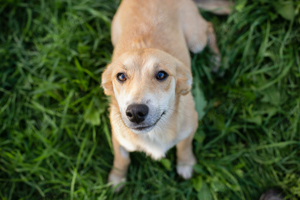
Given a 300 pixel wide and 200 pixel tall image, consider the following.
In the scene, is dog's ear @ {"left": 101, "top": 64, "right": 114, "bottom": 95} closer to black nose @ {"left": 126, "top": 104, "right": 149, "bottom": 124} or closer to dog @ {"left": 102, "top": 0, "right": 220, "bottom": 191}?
dog @ {"left": 102, "top": 0, "right": 220, "bottom": 191}

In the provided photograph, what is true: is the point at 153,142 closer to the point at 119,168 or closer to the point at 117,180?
the point at 119,168

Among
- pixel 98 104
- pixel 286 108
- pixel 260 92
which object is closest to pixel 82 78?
pixel 98 104

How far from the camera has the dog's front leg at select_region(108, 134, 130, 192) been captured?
12.7ft

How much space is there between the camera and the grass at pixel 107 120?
4113 millimetres

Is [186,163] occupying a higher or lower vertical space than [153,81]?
lower

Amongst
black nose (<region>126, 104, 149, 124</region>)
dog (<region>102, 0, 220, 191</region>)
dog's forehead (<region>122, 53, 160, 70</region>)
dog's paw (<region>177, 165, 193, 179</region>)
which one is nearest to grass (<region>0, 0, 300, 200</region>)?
dog's paw (<region>177, 165, 193, 179</region>)

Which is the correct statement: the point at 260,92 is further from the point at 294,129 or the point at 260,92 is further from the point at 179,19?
the point at 179,19

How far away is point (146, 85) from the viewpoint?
106 inches

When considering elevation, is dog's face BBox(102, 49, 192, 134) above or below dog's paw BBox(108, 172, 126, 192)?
above

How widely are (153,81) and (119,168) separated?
1.86 meters

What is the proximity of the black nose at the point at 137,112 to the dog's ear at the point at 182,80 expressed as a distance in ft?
2.38

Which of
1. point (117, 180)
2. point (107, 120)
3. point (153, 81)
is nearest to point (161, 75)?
point (153, 81)

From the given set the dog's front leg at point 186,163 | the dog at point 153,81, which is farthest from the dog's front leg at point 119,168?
the dog's front leg at point 186,163

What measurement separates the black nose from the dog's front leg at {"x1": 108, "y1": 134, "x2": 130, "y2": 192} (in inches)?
56.3
